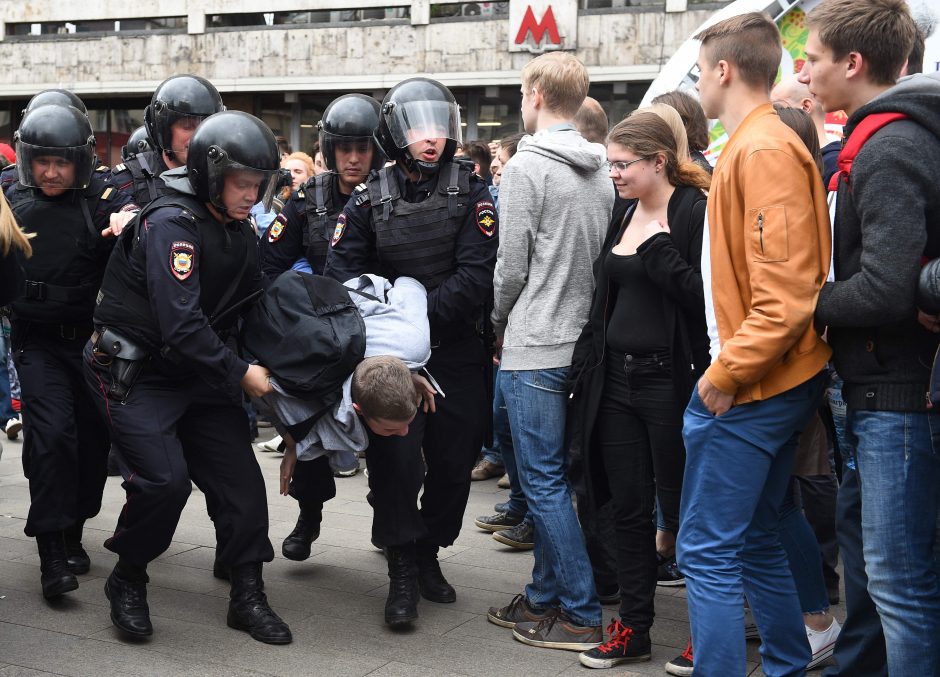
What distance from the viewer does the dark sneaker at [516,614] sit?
4184 mm

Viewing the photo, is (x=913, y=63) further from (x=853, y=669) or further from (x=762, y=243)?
(x=853, y=669)

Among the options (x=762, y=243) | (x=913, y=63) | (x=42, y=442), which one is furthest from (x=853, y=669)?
(x=42, y=442)

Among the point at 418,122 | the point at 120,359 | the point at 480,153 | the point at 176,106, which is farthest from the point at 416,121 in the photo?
the point at 480,153

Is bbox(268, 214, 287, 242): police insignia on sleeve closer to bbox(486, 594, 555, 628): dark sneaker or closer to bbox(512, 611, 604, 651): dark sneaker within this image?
bbox(486, 594, 555, 628): dark sneaker

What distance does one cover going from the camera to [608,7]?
17859 millimetres

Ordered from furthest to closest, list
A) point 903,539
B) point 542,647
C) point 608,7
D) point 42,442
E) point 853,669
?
point 608,7 → point 42,442 → point 542,647 → point 853,669 → point 903,539

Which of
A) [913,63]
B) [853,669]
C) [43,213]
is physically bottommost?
[853,669]

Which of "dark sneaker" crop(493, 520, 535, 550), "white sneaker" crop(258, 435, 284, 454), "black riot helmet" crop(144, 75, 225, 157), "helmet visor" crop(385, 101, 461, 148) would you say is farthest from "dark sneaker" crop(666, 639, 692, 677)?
"white sneaker" crop(258, 435, 284, 454)

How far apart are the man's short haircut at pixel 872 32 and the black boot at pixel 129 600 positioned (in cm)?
299

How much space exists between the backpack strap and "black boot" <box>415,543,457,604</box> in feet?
7.78

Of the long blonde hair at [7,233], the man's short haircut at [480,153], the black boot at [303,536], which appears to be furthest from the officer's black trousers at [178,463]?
the man's short haircut at [480,153]

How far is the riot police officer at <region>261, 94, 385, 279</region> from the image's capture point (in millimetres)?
4895

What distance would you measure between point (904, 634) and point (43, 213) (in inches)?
142

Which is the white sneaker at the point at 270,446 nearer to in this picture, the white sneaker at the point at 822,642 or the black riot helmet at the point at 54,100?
the black riot helmet at the point at 54,100
